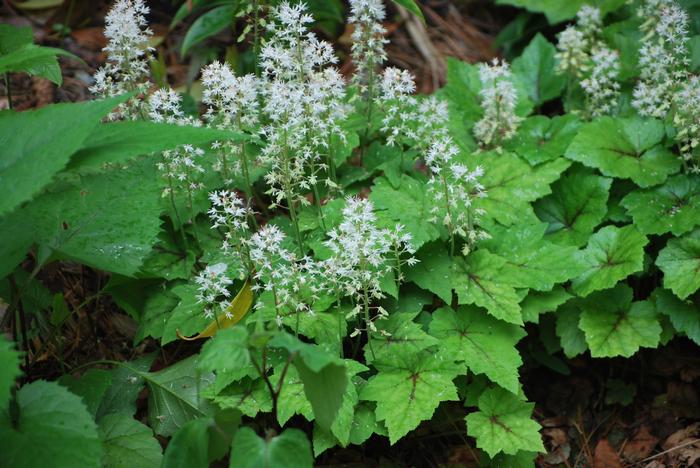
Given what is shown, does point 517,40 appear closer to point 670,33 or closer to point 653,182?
point 670,33

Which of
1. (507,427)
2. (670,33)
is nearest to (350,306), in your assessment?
(507,427)

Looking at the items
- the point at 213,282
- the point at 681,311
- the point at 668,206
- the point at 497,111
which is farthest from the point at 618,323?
the point at 213,282

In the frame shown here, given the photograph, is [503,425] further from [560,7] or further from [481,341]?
[560,7]

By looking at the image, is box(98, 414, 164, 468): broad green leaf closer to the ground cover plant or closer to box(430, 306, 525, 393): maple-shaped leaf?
the ground cover plant

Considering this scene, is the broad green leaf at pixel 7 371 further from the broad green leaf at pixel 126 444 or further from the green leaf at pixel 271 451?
the broad green leaf at pixel 126 444

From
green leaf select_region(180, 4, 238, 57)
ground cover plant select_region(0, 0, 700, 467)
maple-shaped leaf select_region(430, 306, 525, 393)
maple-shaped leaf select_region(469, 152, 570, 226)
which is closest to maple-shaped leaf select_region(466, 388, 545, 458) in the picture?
ground cover plant select_region(0, 0, 700, 467)

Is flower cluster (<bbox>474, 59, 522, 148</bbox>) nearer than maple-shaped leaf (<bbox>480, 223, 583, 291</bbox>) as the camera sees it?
No
